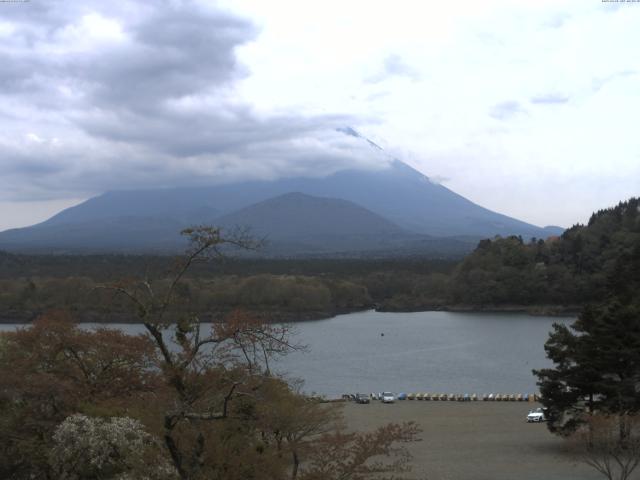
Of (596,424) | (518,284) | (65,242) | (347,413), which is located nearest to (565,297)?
(518,284)

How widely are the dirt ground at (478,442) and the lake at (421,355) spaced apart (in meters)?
3.02

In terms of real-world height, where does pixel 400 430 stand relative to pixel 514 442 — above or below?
above

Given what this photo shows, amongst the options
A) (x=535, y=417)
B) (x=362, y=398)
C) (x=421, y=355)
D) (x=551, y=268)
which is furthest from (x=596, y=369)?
(x=551, y=268)

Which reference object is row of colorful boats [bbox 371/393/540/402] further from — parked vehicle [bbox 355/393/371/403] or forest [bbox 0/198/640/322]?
forest [bbox 0/198/640/322]

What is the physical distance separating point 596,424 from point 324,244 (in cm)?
15615

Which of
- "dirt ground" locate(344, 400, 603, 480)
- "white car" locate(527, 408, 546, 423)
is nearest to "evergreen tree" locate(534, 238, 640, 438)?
"dirt ground" locate(344, 400, 603, 480)

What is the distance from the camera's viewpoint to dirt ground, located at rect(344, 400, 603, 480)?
515 inches

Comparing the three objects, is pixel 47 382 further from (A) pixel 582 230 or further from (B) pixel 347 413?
(A) pixel 582 230

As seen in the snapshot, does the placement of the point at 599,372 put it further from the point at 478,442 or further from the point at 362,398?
the point at 362,398

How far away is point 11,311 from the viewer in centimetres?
5128

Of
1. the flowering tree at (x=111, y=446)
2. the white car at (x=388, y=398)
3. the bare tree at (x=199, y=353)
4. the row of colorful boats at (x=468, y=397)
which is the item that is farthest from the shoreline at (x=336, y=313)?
the bare tree at (x=199, y=353)

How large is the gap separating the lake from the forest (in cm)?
417

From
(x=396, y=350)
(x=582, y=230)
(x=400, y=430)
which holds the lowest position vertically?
(x=396, y=350)

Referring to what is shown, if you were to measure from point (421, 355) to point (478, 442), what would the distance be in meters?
17.6
